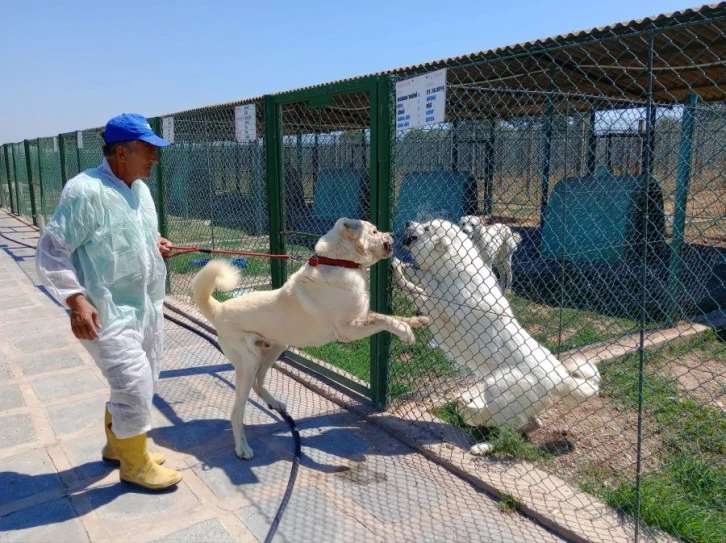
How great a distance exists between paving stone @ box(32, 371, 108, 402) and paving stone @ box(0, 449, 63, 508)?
926 millimetres

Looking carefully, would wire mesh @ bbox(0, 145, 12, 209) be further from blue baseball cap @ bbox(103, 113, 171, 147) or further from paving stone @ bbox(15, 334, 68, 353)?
blue baseball cap @ bbox(103, 113, 171, 147)

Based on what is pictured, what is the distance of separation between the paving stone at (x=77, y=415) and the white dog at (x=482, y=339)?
2320 mm

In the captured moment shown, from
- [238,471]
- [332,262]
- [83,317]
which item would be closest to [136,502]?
[238,471]

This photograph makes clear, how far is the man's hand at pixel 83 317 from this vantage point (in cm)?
264

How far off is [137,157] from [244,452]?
1786 millimetres

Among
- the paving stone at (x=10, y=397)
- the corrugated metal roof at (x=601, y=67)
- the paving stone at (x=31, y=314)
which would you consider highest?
the corrugated metal roof at (x=601, y=67)

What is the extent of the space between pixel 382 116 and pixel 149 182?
524 cm

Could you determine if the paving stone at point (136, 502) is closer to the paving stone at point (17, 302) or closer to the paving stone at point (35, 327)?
the paving stone at point (35, 327)

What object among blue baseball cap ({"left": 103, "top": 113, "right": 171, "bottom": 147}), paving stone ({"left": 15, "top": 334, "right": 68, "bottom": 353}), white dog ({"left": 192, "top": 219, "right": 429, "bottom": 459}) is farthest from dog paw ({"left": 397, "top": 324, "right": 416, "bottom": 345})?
paving stone ({"left": 15, "top": 334, "right": 68, "bottom": 353})

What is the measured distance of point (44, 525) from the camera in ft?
8.92

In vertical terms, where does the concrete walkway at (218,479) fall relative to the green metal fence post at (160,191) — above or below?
below

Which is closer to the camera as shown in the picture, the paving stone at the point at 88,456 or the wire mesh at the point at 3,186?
the paving stone at the point at 88,456

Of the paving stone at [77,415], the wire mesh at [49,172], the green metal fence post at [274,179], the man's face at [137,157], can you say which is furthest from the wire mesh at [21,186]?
the man's face at [137,157]

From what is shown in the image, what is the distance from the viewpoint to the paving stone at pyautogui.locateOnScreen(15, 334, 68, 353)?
17.7ft
